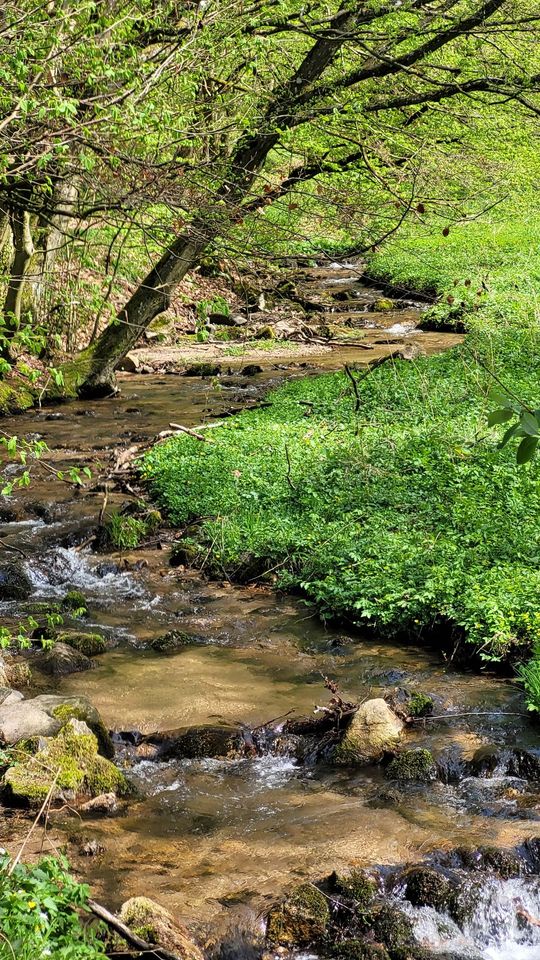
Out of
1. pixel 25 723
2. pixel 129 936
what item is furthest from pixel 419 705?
pixel 129 936

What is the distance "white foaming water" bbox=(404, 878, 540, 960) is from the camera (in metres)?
5.00

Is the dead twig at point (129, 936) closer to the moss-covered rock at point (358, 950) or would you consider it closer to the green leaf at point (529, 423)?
the moss-covered rock at point (358, 950)

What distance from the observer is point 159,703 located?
7.48 meters

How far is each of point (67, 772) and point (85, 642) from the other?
2350 millimetres

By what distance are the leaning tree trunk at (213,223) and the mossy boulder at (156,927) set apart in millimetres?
3211

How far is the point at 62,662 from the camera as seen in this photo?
8.00 m

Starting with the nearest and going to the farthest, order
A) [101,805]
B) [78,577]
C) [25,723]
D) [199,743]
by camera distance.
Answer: [101,805] → [25,723] → [199,743] → [78,577]

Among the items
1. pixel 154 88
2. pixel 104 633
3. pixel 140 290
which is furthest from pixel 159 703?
pixel 140 290

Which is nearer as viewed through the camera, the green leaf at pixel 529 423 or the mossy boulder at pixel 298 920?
the green leaf at pixel 529 423

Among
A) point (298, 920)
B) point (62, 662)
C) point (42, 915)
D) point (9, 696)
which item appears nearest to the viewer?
point (42, 915)

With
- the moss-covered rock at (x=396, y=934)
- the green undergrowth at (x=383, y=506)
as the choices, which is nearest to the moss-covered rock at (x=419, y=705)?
the green undergrowth at (x=383, y=506)

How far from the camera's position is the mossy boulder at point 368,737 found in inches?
258

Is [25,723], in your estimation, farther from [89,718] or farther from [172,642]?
[172,642]

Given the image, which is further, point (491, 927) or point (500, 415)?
point (491, 927)
